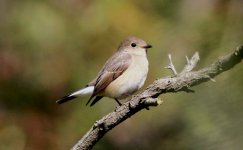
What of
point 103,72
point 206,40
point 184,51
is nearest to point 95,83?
point 103,72

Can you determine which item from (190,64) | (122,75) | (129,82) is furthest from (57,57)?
(190,64)

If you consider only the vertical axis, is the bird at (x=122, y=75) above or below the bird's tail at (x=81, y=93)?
above

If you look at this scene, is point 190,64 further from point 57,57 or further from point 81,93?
point 57,57

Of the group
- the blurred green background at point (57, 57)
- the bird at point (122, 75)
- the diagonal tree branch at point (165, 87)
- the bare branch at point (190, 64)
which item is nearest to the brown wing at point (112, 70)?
the bird at point (122, 75)

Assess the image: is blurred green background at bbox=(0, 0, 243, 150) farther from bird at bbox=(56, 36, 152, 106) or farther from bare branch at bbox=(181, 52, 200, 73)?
bare branch at bbox=(181, 52, 200, 73)

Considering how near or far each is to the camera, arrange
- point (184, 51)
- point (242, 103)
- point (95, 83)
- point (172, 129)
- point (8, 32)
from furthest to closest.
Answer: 1. point (8, 32)
2. point (95, 83)
3. point (184, 51)
4. point (172, 129)
5. point (242, 103)

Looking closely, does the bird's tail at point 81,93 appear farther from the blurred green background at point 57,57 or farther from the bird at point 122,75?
the blurred green background at point 57,57

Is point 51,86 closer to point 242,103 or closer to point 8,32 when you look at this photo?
point 8,32

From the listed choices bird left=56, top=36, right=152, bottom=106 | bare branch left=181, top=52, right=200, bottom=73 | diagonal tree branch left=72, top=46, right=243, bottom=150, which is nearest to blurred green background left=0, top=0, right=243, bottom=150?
bird left=56, top=36, right=152, bottom=106
